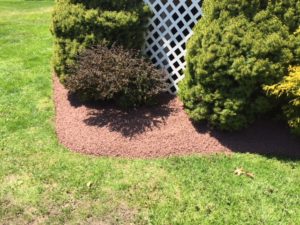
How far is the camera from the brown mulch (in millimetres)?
6715

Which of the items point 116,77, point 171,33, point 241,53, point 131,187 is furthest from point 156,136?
point 171,33

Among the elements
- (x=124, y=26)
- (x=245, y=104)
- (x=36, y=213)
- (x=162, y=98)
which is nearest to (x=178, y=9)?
(x=124, y=26)

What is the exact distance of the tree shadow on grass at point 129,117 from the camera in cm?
715

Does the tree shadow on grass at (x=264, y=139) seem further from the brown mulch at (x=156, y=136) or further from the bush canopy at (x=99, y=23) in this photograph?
the bush canopy at (x=99, y=23)

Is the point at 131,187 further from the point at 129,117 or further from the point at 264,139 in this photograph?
the point at 264,139

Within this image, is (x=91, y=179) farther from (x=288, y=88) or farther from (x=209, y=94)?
(x=288, y=88)

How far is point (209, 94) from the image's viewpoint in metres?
6.60

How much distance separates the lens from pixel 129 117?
7449 millimetres

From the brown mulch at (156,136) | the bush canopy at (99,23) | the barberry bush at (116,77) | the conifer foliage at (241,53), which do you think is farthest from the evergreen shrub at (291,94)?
the bush canopy at (99,23)

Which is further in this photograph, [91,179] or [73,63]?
[73,63]

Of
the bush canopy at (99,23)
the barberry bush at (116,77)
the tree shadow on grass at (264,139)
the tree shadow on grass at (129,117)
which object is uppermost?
the bush canopy at (99,23)

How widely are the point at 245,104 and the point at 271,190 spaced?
1260 mm

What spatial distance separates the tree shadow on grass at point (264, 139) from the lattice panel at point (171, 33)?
1305 mm

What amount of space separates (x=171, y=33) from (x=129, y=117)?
162 cm
